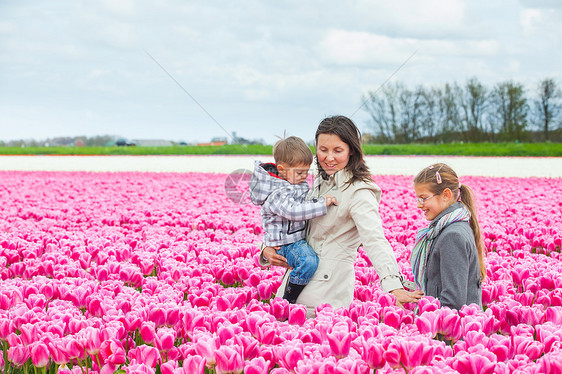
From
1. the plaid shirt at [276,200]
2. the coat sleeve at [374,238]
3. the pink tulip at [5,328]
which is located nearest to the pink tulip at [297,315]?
the coat sleeve at [374,238]

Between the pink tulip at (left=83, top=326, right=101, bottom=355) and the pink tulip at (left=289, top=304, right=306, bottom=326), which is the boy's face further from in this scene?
the pink tulip at (left=83, top=326, right=101, bottom=355)

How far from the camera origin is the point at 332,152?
3826 millimetres

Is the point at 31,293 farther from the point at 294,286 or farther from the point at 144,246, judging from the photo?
the point at 144,246

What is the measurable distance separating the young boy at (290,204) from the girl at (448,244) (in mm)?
713

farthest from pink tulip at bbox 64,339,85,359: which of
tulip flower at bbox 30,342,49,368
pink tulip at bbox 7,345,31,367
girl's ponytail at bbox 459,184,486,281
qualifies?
girl's ponytail at bbox 459,184,486,281

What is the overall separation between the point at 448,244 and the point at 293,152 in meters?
1.17

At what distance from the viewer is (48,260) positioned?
5156 millimetres

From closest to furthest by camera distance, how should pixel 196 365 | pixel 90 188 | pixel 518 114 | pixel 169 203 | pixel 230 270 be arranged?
1. pixel 196 365
2. pixel 230 270
3. pixel 169 203
4. pixel 90 188
5. pixel 518 114

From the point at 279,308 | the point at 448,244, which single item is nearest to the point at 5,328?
the point at 279,308

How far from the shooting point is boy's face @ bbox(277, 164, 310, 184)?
384 cm

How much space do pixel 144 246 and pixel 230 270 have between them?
66.6 inches

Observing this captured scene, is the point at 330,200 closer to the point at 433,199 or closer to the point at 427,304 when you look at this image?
the point at 433,199

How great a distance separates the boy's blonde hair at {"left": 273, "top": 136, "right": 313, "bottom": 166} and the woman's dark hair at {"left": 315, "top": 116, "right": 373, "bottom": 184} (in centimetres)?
16

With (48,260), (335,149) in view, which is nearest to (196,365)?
(335,149)
